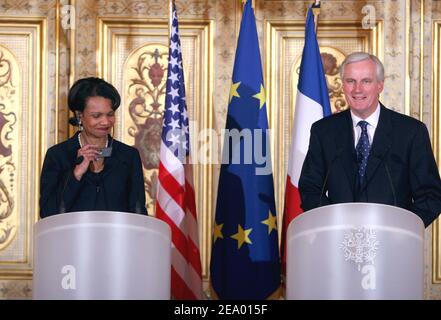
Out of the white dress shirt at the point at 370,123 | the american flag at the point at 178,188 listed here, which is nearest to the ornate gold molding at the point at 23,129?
the american flag at the point at 178,188

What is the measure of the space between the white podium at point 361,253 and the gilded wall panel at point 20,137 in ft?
10.2

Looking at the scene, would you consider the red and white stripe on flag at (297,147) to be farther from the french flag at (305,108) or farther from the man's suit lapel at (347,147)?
the man's suit lapel at (347,147)

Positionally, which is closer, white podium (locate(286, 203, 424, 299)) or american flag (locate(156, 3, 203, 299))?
white podium (locate(286, 203, 424, 299))

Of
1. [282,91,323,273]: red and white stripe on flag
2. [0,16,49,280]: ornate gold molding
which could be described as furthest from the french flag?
[0,16,49,280]: ornate gold molding

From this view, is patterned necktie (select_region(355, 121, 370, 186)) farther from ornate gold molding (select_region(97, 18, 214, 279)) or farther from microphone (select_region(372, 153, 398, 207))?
ornate gold molding (select_region(97, 18, 214, 279))

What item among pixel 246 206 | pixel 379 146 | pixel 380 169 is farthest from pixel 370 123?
pixel 246 206

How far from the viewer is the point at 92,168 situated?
16.7ft

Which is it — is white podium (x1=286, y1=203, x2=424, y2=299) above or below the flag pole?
below

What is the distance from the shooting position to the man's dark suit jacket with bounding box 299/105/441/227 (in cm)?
448

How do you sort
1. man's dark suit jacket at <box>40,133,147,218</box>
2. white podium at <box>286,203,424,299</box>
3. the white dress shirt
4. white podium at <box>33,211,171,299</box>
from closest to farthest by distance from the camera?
white podium at <box>286,203,424,299</box> → white podium at <box>33,211,171,299</box> → the white dress shirt → man's dark suit jacket at <box>40,133,147,218</box>

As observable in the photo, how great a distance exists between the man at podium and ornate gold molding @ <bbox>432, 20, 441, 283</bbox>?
1.96 metres

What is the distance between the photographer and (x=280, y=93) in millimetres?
6691

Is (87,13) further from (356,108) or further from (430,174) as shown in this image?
(430,174)
